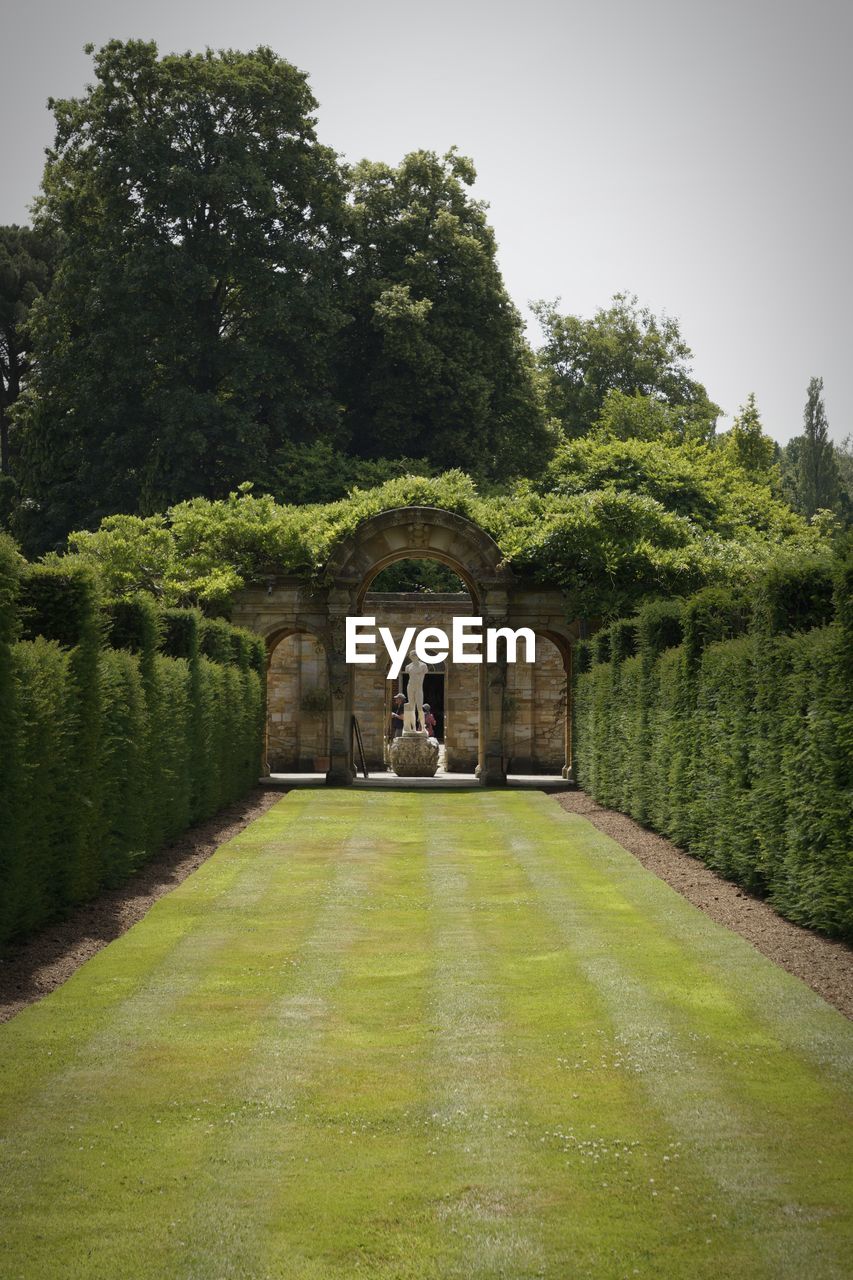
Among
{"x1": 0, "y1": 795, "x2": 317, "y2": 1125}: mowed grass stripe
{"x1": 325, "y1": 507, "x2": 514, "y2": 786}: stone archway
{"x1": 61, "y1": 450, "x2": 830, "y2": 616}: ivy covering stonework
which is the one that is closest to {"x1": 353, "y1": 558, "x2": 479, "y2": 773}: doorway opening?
{"x1": 61, "y1": 450, "x2": 830, "y2": 616}: ivy covering stonework

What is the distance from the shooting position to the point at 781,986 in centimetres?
995

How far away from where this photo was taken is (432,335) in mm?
44094

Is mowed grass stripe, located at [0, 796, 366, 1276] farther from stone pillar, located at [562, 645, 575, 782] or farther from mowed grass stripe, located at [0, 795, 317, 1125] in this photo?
stone pillar, located at [562, 645, 575, 782]

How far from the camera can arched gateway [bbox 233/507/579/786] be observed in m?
29.8

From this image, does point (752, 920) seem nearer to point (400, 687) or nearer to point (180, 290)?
point (400, 687)

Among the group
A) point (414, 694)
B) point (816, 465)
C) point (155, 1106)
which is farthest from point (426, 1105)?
point (816, 465)

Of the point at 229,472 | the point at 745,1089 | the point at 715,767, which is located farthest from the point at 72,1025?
the point at 229,472

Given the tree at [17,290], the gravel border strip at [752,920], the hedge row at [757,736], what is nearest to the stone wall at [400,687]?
the hedge row at [757,736]

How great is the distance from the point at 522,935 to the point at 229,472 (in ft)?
104

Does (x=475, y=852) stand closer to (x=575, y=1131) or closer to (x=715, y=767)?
(x=715, y=767)

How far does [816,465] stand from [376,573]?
184ft

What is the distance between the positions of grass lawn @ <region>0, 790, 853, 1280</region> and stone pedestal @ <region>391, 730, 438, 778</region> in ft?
62.4

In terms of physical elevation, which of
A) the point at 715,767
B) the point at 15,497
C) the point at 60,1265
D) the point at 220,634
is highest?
the point at 15,497

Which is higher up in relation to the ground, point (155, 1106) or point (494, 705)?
point (494, 705)
